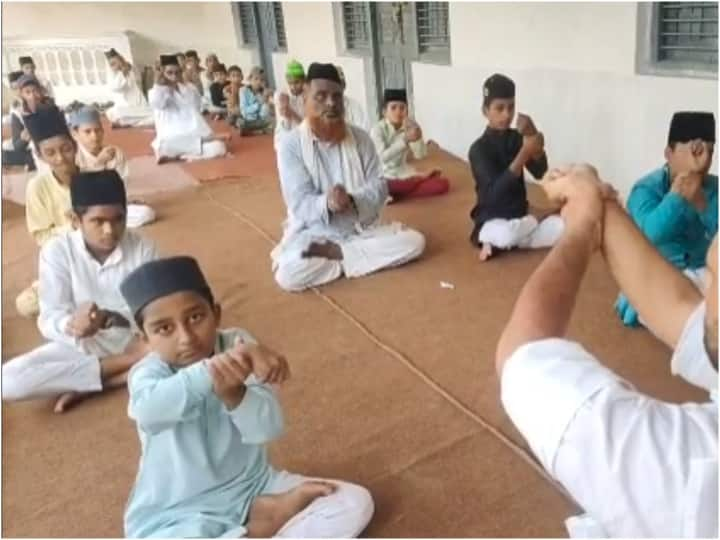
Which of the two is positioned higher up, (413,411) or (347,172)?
(347,172)

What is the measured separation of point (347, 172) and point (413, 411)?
4.79ft

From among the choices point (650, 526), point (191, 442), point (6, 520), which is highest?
point (650, 526)

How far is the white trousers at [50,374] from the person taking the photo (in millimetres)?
2352

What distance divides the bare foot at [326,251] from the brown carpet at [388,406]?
12 cm

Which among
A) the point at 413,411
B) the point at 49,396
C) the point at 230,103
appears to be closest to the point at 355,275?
the point at 413,411

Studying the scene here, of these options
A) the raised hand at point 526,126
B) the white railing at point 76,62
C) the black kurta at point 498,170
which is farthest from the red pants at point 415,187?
the white railing at point 76,62

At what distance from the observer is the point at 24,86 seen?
5230mm

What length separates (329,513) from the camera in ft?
5.46

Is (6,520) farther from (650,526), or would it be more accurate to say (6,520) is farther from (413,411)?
(650,526)

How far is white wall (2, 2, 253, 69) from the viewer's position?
35.3ft

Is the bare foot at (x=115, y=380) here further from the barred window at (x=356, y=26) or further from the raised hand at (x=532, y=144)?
the barred window at (x=356, y=26)

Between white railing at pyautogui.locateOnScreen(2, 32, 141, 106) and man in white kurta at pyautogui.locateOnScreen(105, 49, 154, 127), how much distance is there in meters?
1.36

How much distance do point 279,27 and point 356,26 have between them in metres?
2.43

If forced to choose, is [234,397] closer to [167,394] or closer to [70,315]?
[167,394]
